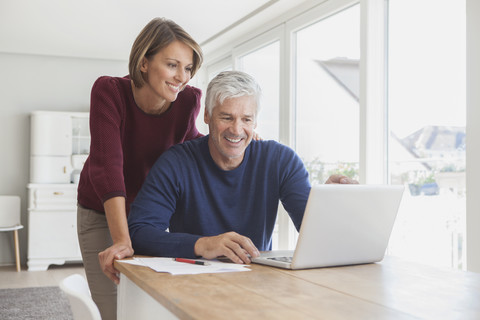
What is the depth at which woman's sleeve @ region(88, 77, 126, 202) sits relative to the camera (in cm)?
172

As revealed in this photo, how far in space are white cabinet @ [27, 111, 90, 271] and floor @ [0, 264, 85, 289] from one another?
0.13m

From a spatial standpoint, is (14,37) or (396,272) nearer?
(396,272)

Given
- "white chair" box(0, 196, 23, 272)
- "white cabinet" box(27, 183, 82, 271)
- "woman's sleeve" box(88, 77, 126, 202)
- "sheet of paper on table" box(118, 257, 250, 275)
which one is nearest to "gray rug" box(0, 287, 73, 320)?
"white cabinet" box(27, 183, 82, 271)

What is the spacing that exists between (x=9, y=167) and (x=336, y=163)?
443 centimetres

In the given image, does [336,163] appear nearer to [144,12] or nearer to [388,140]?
[388,140]

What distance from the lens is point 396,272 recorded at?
1.38m

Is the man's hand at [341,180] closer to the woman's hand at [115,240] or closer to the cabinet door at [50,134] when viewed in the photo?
the woman's hand at [115,240]

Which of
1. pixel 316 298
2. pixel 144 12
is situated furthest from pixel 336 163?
pixel 316 298

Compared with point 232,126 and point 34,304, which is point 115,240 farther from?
point 34,304

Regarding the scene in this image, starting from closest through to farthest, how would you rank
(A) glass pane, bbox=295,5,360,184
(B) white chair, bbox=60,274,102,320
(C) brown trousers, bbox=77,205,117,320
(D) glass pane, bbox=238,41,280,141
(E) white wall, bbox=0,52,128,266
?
(B) white chair, bbox=60,274,102,320 < (C) brown trousers, bbox=77,205,117,320 < (A) glass pane, bbox=295,5,360,184 < (D) glass pane, bbox=238,41,280,141 < (E) white wall, bbox=0,52,128,266

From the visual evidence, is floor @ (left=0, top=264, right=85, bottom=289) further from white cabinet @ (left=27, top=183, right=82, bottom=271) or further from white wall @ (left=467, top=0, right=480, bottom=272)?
white wall @ (left=467, top=0, right=480, bottom=272)

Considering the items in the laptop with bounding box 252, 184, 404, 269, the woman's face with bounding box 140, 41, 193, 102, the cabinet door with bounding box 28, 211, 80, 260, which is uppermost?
the woman's face with bounding box 140, 41, 193, 102

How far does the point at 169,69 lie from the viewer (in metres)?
1.85

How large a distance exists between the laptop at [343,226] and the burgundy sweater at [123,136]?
0.59 meters
